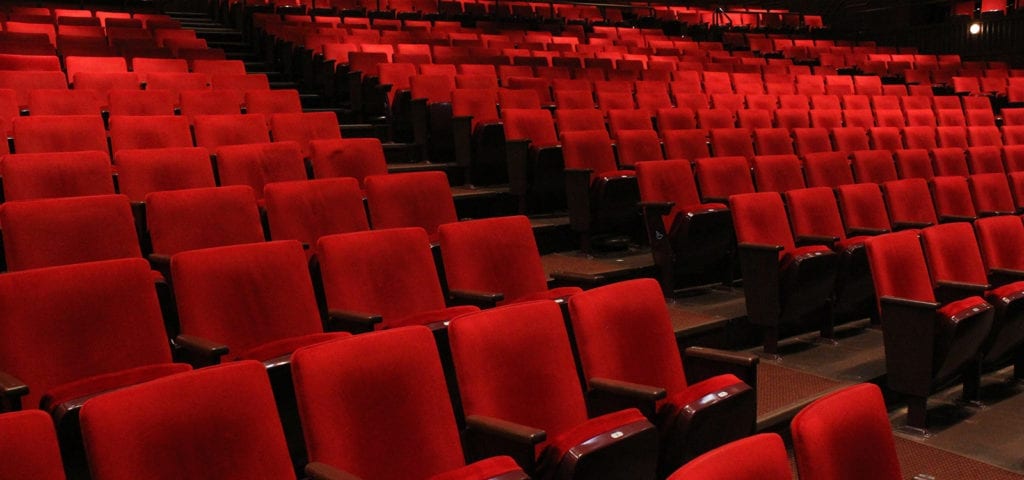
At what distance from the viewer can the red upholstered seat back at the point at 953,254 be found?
0.73 metres

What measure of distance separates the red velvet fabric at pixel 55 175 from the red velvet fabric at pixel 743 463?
57 cm

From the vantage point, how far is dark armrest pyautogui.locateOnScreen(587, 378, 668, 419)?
431 mm

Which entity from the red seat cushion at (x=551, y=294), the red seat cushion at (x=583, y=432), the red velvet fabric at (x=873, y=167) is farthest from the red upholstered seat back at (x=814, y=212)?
the red seat cushion at (x=583, y=432)

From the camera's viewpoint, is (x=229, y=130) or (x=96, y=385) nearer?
(x=96, y=385)

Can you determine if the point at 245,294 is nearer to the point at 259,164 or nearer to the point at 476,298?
the point at 476,298

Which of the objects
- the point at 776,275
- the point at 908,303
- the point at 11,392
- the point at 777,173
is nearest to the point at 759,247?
the point at 776,275

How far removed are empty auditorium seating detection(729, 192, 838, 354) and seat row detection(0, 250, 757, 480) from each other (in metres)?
0.23

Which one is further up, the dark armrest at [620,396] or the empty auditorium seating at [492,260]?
the empty auditorium seating at [492,260]

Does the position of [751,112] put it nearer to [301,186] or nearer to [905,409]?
[905,409]

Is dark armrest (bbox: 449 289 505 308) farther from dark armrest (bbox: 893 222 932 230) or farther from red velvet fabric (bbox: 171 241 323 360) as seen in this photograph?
dark armrest (bbox: 893 222 932 230)

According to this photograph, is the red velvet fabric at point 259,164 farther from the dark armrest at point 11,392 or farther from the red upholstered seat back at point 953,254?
the red upholstered seat back at point 953,254

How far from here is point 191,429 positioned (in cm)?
33

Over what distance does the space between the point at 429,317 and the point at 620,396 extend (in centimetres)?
14

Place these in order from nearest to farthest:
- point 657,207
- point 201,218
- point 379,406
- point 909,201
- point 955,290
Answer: point 379,406 → point 201,218 → point 955,290 → point 657,207 → point 909,201
